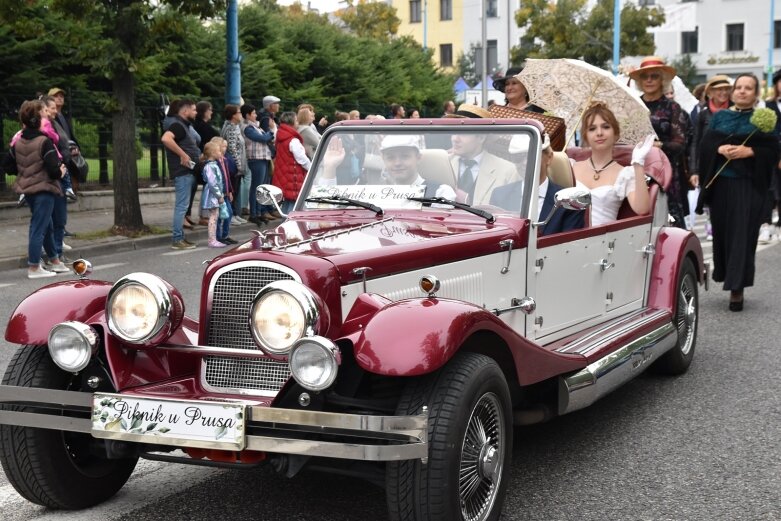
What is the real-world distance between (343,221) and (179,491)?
1521 millimetres

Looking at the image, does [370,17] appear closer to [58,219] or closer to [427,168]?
[58,219]

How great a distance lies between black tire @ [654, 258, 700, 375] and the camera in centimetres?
704

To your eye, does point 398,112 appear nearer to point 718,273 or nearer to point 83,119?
point 83,119

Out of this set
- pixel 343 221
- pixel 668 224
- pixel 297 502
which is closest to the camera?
pixel 297 502

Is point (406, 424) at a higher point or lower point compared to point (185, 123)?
lower

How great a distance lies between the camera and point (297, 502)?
459cm

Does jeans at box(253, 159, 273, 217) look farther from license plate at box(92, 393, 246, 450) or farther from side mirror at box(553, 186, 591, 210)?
license plate at box(92, 393, 246, 450)

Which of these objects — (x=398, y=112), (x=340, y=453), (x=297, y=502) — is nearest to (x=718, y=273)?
(x=297, y=502)

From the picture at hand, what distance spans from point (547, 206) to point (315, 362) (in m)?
2.58

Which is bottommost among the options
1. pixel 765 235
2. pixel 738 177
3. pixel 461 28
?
pixel 765 235

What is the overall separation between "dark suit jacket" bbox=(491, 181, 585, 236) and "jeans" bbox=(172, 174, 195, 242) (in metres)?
8.99

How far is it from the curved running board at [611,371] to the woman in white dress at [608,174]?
0.90 m

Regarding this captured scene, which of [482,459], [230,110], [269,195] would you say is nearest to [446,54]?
[230,110]

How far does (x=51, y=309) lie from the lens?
4.48 m
